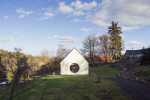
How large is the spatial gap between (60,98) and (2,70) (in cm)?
2780

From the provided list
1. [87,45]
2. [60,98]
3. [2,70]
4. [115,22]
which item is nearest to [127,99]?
[60,98]

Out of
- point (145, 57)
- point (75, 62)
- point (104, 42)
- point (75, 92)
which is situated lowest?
point (75, 92)

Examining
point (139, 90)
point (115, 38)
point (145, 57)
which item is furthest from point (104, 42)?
point (139, 90)

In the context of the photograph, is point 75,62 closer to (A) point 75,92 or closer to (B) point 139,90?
(A) point 75,92

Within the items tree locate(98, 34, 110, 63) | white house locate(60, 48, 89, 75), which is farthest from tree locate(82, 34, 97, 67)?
white house locate(60, 48, 89, 75)

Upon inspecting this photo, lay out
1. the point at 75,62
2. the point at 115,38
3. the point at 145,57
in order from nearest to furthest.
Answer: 1. the point at 145,57
2. the point at 75,62
3. the point at 115,38

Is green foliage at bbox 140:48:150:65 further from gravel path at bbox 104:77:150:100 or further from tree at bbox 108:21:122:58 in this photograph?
tree at bbox 108:21:122:58

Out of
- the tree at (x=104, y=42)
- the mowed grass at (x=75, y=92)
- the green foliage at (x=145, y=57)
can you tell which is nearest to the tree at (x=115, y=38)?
the tree at (x=104, y=42)

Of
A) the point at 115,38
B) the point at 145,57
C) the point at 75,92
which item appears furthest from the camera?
the point at 115,38

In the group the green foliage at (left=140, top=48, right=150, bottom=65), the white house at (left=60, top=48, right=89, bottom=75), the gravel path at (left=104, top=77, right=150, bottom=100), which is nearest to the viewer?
the gravel path at (left=104, top=77, right=150, bottom=100)

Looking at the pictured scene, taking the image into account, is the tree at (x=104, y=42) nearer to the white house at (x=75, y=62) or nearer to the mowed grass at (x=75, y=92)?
the white house at (x=75, y=62)

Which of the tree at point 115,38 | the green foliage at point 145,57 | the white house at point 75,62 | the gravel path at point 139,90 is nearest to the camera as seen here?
the gravel path at point 139,90

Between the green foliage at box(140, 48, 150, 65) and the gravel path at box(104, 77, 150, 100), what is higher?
the green foliage at box(140, 48, 150, 65)

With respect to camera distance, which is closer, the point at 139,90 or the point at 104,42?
the point at 139,90
